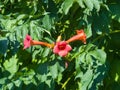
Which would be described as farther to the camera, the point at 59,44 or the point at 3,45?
the point at 3,45

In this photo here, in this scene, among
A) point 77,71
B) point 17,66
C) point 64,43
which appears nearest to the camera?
point 64,43

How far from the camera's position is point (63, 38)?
11.2ft

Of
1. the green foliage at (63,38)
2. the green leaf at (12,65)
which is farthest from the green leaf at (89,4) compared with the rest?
the green leaf at (12,65)

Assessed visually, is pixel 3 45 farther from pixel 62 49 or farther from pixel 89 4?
pixel 89 4

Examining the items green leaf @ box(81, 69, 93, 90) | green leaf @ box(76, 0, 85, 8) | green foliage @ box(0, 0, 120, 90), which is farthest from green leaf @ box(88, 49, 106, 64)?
green leaf @ box(76, 0, 85, 8)

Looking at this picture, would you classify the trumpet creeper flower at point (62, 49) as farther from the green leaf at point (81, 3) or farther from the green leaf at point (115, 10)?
the green leaf at point (115, 10)

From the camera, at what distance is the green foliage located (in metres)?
3.01

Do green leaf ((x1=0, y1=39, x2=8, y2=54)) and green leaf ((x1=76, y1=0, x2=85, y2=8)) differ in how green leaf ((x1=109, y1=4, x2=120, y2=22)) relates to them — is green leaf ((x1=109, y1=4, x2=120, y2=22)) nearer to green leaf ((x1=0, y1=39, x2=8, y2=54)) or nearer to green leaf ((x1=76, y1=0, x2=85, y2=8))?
green leaf ((x1=76, y1=0, x2=85, y2=8))

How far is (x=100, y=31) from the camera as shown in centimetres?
312

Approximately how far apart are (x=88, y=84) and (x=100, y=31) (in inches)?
16.9

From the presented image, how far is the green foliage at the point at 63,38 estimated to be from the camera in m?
3.01

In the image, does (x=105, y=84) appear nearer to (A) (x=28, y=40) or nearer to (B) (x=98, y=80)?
(B) (x=98, y=80)

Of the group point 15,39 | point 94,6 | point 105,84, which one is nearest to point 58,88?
point 105,84

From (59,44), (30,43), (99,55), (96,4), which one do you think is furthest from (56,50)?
(96,4)
